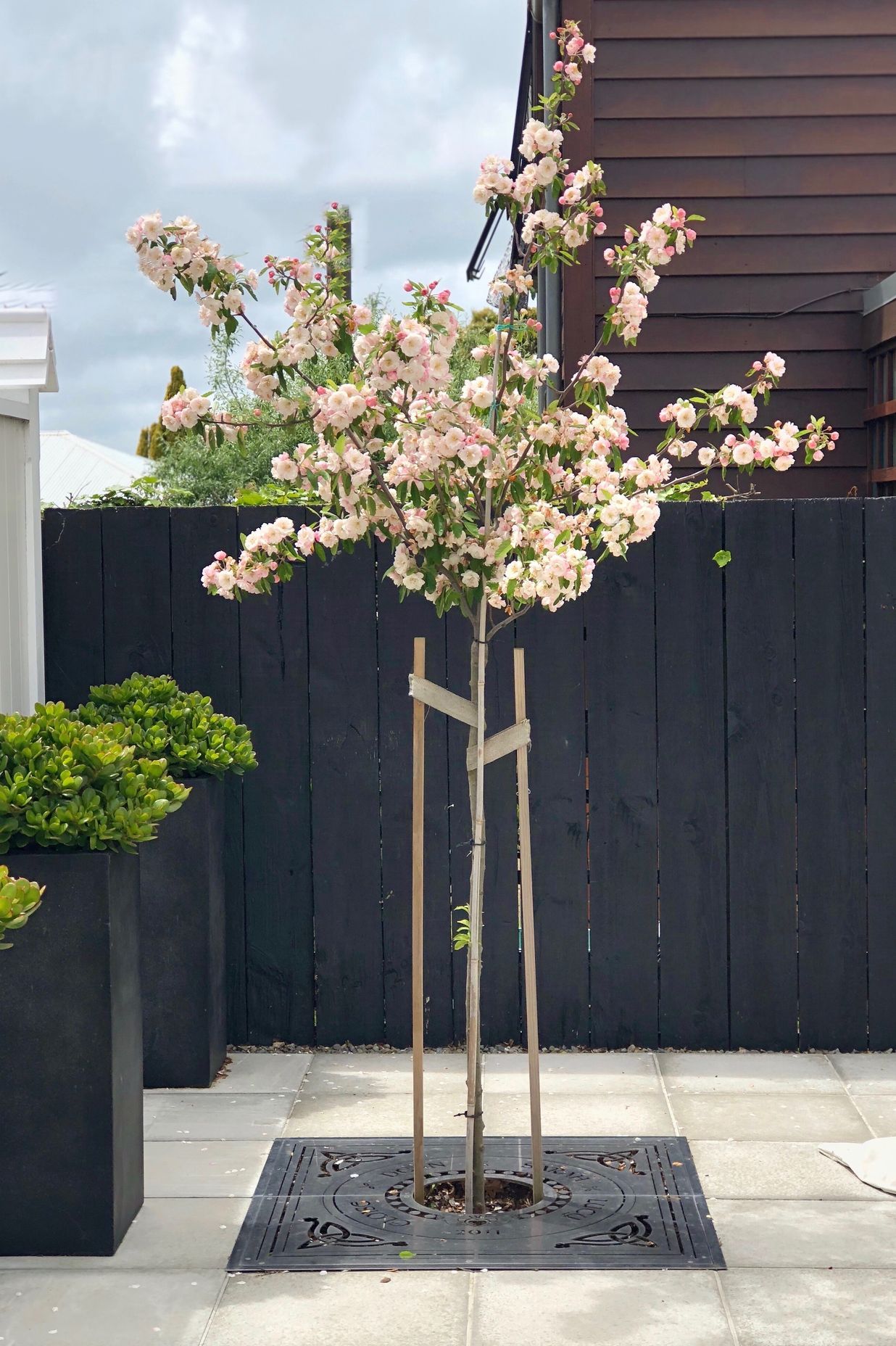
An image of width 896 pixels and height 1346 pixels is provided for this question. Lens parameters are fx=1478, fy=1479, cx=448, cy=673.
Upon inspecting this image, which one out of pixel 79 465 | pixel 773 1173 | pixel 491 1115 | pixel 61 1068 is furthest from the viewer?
pixel 79 465

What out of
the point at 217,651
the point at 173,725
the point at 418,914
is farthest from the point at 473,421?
the point at 217,651

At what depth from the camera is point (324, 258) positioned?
11.5ft

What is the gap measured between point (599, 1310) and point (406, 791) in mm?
2328

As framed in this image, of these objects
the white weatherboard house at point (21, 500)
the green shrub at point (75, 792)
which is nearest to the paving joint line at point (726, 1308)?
the green shrub at point (75, 792)

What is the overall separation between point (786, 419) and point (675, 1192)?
4.63 metres

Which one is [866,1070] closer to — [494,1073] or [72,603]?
[494,1073]

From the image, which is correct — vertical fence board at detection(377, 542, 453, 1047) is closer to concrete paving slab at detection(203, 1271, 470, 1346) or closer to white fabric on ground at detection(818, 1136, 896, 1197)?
white fabric on ground at detection(818, 1136, 896, 1197)

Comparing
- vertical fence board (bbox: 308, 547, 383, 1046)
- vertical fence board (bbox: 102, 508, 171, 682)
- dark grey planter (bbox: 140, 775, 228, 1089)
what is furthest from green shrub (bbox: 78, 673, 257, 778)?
vertical fence board (bbox: 308, 547, 383, 1046)

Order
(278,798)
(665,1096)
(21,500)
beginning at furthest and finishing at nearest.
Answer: (278,798) → (21,500) → (665,1096)

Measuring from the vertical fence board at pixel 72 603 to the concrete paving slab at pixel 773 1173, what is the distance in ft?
8.93

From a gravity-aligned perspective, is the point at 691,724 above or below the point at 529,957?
above

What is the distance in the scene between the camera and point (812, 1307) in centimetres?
332

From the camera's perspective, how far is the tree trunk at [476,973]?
3830 mm

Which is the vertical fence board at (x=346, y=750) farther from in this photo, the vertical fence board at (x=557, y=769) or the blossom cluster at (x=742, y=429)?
the blossom cluster at (x=742, y=429)
